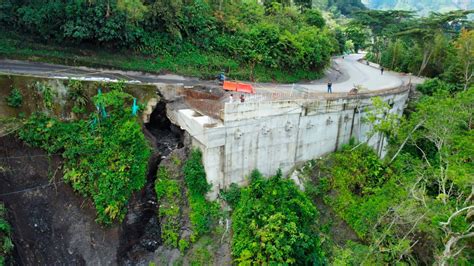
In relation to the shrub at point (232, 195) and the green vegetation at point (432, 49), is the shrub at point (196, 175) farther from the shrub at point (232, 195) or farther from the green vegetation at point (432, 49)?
the green vegetation at point (432, 49)

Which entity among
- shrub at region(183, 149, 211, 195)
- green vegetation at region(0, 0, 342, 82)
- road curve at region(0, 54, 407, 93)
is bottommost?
shrub at region(183, 149, 211, 195)

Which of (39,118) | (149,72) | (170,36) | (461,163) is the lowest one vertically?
(461,163)

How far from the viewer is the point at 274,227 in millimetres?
14750

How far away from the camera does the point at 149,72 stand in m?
23.5

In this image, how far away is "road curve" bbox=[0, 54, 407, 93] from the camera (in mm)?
18969

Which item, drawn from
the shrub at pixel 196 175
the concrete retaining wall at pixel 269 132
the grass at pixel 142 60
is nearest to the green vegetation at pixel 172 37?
the grass at pixel 142 60

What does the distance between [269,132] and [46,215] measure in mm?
12030

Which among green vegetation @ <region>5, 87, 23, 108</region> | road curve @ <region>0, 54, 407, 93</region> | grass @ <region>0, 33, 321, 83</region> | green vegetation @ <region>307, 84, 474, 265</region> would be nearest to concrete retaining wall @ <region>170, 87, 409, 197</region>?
green vegetation @ <region>307, 84, 474, 265</region>

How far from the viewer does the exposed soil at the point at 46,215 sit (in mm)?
14758

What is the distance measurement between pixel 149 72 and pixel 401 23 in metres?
42.8

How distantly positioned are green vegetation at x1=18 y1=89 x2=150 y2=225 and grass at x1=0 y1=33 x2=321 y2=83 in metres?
6.22

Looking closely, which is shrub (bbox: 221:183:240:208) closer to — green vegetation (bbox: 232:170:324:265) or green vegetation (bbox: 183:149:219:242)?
green vegetation (bbox: 232:170:324:265)

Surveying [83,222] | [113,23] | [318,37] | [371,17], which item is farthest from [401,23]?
[83,222]

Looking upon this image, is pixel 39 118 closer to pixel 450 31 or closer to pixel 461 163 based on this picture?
pixel 461 163
